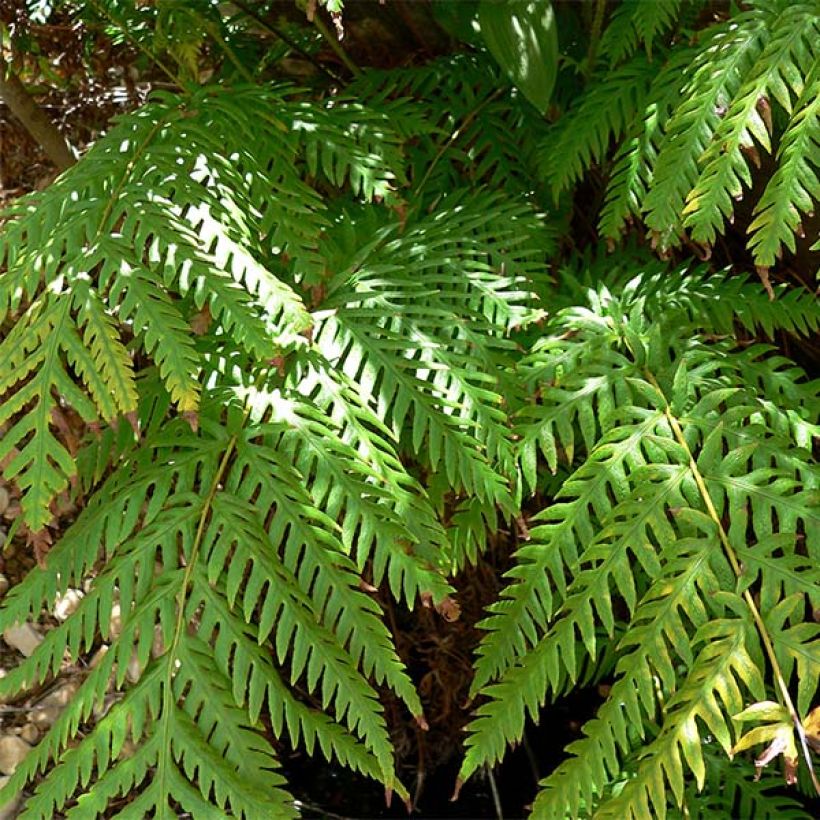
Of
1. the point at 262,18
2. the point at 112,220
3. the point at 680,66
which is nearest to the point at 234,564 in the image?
the point at 112,220

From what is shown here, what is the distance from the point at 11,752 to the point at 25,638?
0.58 ft

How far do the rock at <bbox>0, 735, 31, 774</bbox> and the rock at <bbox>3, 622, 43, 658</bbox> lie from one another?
135 millimetres

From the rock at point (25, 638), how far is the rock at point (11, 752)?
0.14 metres

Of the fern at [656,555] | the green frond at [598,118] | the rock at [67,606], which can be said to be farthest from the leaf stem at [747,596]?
the rock at [67,606]

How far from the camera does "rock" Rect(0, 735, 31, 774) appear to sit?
1665 mm

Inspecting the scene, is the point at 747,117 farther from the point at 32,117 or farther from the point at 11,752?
the point at 11,752

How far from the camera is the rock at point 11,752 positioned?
1.67 metres

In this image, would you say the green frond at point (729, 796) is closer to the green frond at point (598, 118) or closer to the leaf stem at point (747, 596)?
the leaf stem at point (747, 596)

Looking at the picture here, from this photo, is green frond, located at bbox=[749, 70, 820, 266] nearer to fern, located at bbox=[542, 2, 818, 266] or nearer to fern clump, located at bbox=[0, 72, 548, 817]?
fern, located at bbox=[542, 2, 818, 266]

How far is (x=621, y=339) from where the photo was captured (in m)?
1.37

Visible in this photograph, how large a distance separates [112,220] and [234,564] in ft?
1.32

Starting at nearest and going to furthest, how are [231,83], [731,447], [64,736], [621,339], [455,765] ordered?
1. [64,736]
2. [731,447]
3. [621,339]
4. [231,83]
5. [455,765]

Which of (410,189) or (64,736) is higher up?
(410,189)

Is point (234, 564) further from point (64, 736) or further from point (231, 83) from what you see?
point (231, 83)
